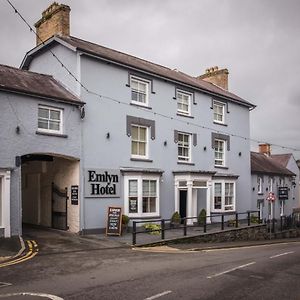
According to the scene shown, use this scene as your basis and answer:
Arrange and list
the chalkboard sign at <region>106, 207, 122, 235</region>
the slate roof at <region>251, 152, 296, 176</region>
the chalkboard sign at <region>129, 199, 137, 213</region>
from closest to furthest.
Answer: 1. the chalkboard sign at <region>106, 207, 122, 235</region>
2. the chalkboard sign at <region>129, 199, 137, 213</region>
3. the slate roof at <region>251, 152, 296, 176</region>

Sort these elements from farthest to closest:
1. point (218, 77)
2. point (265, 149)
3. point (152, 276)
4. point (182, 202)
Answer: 1. point (265, 149)
2. point (218, 77)
3. point (182, 202)
4. point (152, 276)

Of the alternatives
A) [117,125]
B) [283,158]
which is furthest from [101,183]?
[283,158]

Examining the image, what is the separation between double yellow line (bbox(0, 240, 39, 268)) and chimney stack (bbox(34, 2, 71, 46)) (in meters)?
11.5

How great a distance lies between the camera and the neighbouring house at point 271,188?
34.4m

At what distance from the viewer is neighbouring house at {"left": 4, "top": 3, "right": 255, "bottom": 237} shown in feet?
64.6

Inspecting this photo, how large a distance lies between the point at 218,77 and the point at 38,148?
19.5 m

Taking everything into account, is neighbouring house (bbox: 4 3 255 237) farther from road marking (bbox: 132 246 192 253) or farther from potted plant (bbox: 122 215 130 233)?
road marking (bbox: 132 246 192 253)

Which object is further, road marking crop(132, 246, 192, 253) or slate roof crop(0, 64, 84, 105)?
slate roof crop(0, 64, 84, 105)

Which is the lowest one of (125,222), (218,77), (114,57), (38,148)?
(125,222)

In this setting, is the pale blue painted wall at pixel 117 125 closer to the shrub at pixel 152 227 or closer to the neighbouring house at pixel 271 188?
the shrub at pixel 152 227

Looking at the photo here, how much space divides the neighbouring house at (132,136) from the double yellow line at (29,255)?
11.9ft

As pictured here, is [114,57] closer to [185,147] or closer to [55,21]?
[55,21]

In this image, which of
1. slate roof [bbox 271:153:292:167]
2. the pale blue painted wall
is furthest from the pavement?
slate roof [bbox 271:153:292:167]

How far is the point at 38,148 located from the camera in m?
17.8
